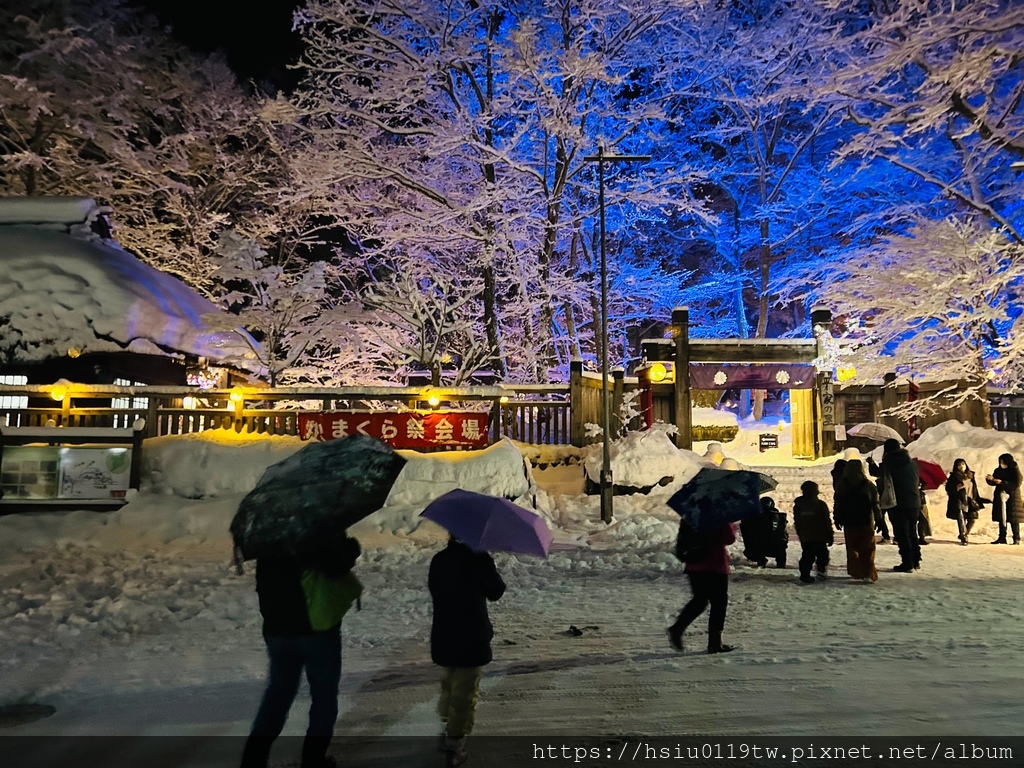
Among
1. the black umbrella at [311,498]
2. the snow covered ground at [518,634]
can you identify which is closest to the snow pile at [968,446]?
the snow covered ground at [518,634]

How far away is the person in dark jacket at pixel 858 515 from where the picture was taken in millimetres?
8758

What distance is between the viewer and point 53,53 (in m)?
26.8

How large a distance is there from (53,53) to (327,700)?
31.1m

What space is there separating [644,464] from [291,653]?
42.7 feet

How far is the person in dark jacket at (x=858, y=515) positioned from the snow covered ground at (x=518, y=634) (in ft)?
0.75

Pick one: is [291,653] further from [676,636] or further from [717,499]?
[717,499]

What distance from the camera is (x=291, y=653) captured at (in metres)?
3.48

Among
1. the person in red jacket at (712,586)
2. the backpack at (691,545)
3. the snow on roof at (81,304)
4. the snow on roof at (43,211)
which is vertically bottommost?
the person in red jacket at (712,586)

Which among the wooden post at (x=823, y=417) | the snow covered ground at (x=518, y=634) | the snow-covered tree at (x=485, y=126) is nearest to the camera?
the snow covered ground at (x=518, y=634)

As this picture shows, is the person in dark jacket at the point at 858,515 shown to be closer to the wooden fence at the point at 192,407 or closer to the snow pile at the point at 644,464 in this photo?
the snow pile at the point at 644,464

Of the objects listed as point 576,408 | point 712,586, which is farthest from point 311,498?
point 576,408

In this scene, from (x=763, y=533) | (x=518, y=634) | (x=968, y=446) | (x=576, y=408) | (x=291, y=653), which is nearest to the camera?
(x=291, y=653)

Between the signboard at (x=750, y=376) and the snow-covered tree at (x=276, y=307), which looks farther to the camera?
the signboard at (x=750, y=376)

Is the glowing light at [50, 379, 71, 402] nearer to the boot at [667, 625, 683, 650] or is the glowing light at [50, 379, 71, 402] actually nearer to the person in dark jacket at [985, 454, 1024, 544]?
the boot at [667, 625, 683, 650]
